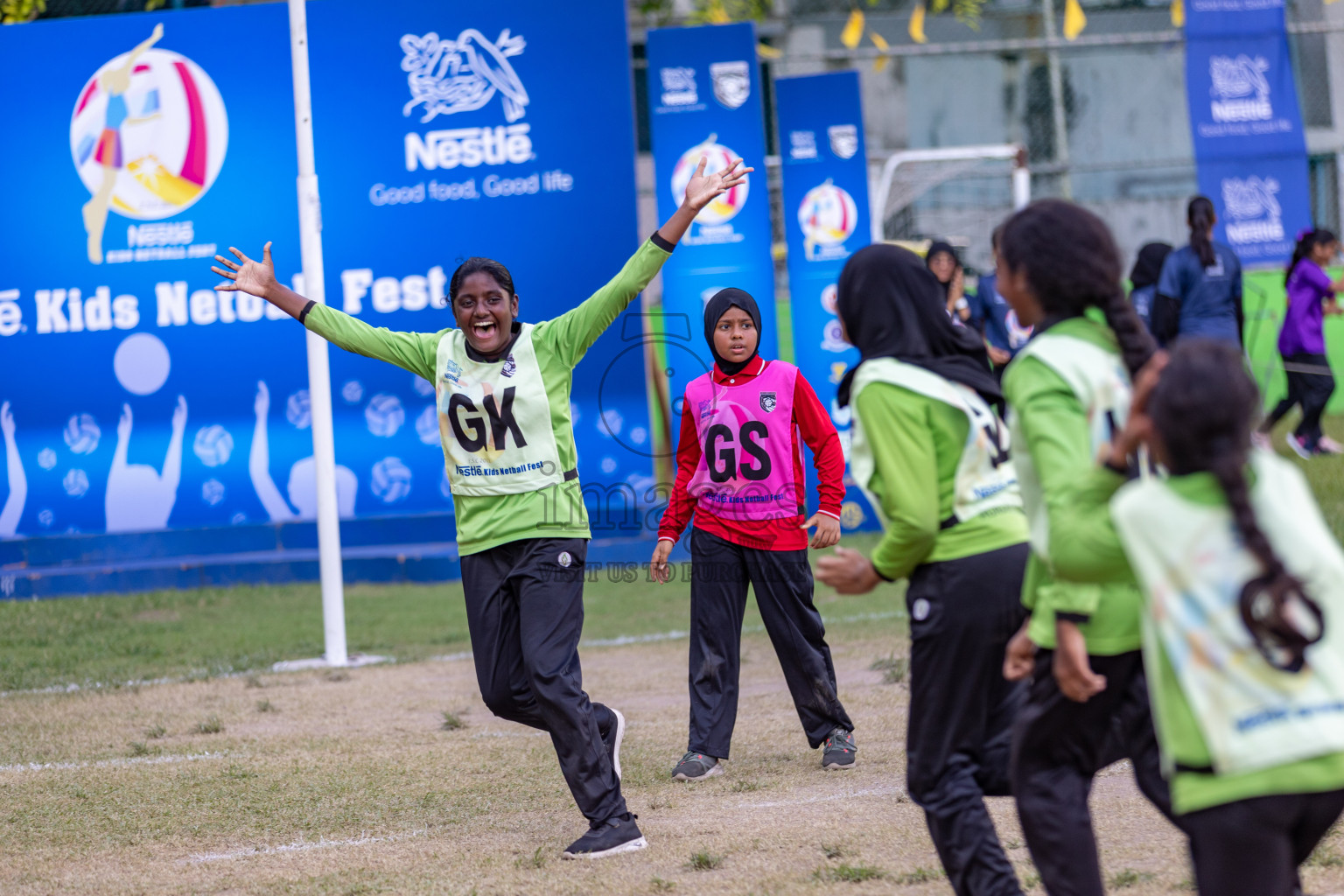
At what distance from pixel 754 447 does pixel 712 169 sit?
708 cm

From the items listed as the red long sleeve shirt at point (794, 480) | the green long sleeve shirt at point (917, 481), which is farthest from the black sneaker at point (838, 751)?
the green long sleeve shirt at point (917, 481)

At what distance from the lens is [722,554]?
19.2ft

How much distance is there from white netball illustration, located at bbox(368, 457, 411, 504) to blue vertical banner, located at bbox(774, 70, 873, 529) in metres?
3.82

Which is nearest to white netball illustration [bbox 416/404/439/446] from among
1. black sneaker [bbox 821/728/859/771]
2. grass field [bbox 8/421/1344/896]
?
grass field [bbox 8/421/1344/896]

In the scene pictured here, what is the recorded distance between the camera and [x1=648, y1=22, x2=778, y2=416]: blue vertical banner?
12414mm

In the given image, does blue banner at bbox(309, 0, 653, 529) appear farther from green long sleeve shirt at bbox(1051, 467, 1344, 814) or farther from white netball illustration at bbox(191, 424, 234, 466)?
green long sleeve shirt at bbox(1051, 467, 1344, 814)

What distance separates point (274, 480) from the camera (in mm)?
12438

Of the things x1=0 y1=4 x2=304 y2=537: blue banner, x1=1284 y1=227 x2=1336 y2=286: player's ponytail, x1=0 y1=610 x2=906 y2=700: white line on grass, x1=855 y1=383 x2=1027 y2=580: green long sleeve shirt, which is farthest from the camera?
x1=1284 y1=227 x2=1336 y2=286: player's ponytail

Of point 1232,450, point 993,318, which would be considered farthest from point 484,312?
point 993,318

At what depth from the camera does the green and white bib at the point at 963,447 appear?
11.1ft

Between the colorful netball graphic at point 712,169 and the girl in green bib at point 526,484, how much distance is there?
7.66 m

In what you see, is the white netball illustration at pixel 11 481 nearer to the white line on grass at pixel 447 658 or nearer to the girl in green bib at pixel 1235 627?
the white line on grass at pixel 447 658

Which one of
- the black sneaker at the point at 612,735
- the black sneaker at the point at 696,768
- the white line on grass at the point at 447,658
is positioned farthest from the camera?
the white line on grass at the point at 447,658

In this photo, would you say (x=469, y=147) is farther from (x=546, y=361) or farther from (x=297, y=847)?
(x=297, y=847)
